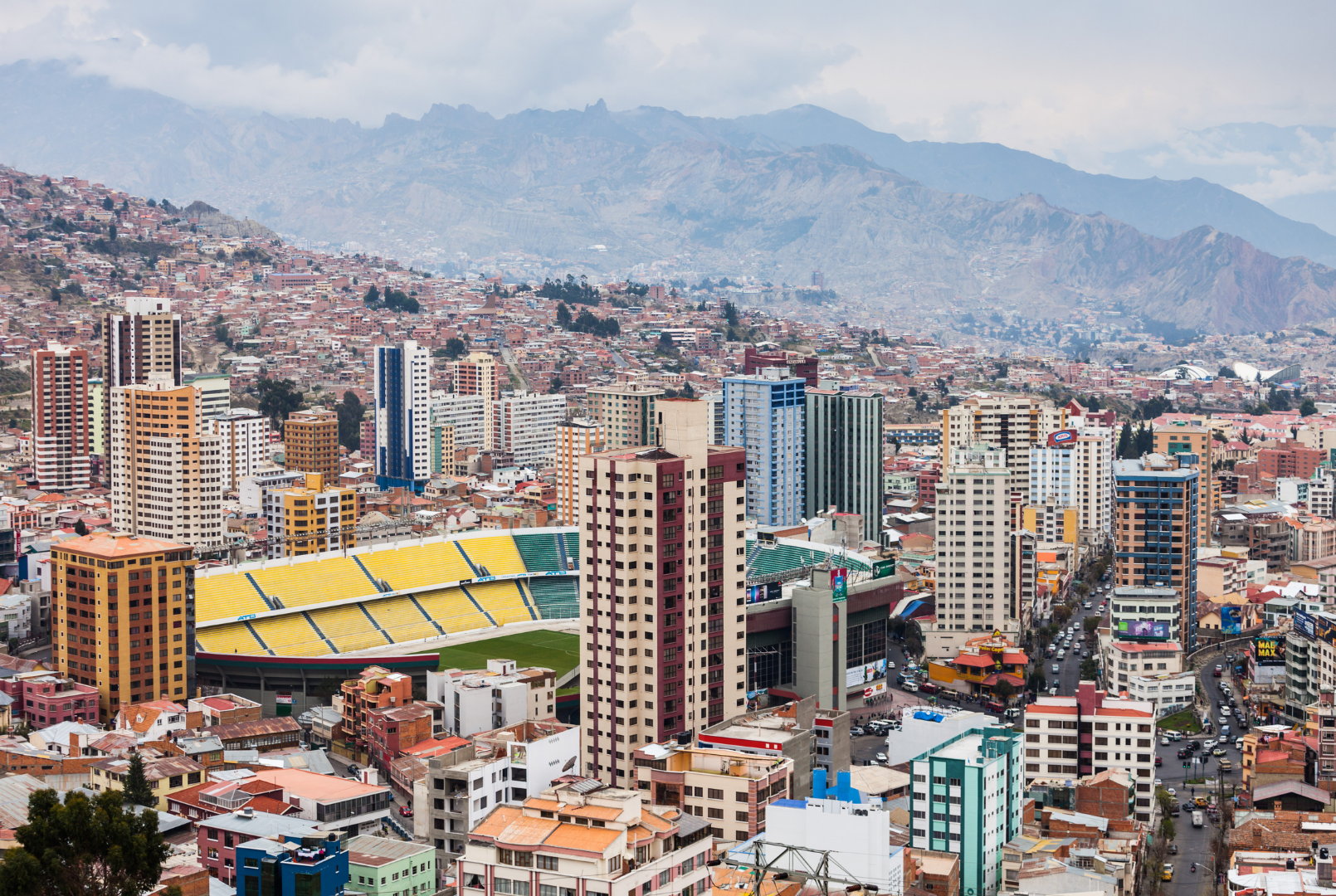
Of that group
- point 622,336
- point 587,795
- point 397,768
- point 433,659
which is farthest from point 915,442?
point 587,795

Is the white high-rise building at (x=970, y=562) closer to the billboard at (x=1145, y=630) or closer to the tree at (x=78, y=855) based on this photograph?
the billboard at (x=1145, y=630)

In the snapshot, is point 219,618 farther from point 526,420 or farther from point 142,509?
point 526,420

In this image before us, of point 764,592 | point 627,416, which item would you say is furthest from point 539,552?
point 627,416

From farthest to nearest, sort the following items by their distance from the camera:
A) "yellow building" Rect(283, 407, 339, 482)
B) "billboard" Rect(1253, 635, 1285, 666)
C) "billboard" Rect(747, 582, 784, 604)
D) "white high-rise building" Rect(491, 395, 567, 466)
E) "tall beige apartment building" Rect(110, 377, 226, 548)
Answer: "white high-rise building" Rect(491, 395, 567, 466), "yellow building" Rect(283, 407, 339, 482), "tall beige apartment building" Rect(110, 377, 226, 548), "billboard" Rect(1253, 635, 1285, 666), "billboard" Rect(747, 582, 784, 604)

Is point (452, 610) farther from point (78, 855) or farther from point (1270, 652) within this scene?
point (78, 855)

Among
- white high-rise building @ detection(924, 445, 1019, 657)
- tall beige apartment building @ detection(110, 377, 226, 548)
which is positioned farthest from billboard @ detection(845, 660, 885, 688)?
tall beige apartment building @ detection(110, 377, 226, 548)

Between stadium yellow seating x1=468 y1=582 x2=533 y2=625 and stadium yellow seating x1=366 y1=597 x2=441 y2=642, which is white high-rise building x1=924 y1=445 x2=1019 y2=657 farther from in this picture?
stadium yellow seating x1=366 y1=597 x2=441 y2=642

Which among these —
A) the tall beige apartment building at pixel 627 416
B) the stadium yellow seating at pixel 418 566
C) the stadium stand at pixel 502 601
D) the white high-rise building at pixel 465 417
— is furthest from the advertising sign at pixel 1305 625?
the white high-rise building at pixel 465 417
